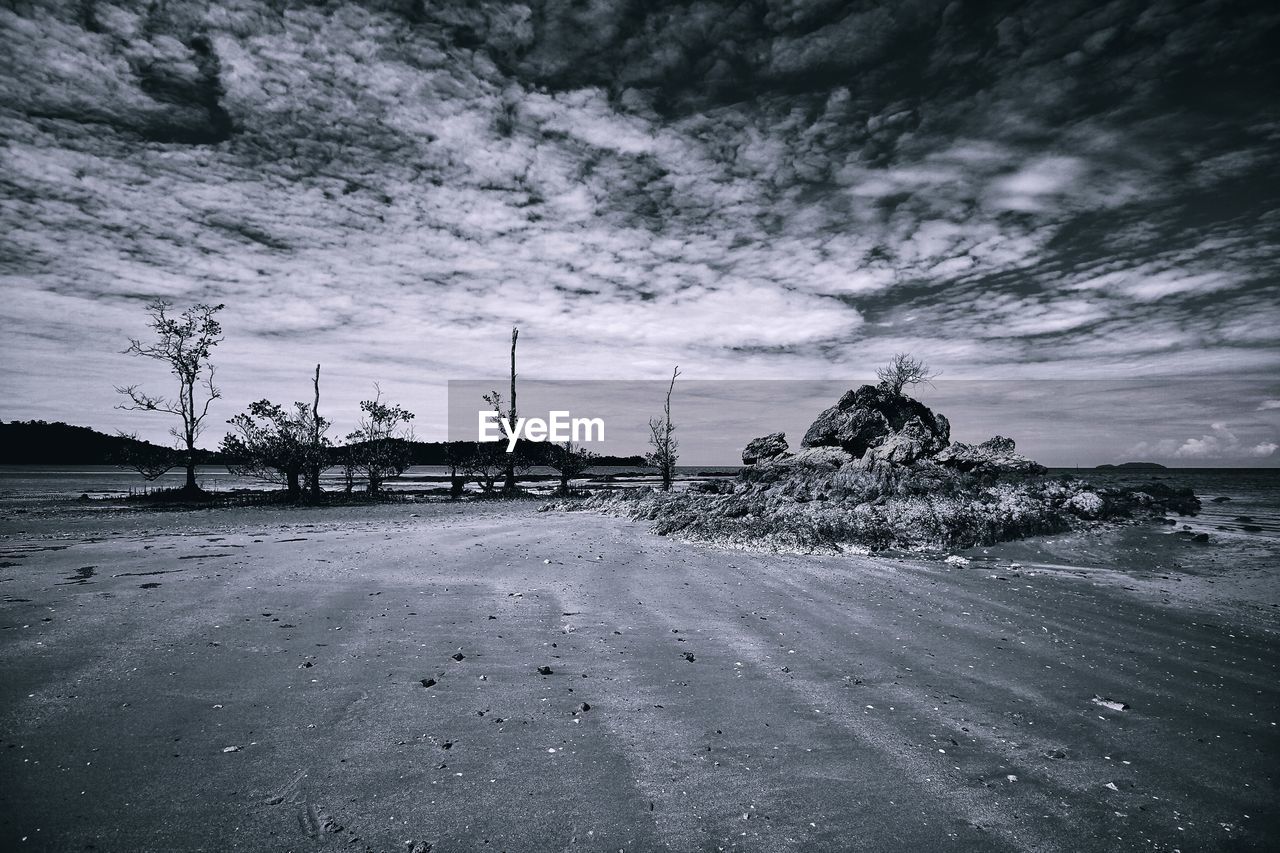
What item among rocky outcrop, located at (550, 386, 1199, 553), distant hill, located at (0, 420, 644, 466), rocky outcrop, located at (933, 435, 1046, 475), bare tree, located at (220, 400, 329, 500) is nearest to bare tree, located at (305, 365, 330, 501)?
bare tree, located at (220, 400, 329, 500)

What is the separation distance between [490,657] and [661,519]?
27.5ft

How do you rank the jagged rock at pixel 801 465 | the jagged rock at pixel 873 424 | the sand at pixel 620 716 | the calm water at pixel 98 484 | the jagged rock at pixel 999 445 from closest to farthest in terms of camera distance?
the sand at pixel 620 716
the jagged rock at pixel 801 465
the jagged rock at pixel 873 424
the jagged rock at pixel 999 445
the calm water at pixel 98 484

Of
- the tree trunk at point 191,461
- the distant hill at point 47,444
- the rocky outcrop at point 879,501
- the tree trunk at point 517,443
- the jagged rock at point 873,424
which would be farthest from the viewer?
the distant hill at point 47,444

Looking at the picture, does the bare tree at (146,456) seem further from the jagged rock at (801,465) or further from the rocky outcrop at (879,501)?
the jagged rock at (801,465)

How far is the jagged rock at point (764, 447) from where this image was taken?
71.8 feet

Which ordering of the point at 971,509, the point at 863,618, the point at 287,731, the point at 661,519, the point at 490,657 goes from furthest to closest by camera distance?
1. the point at 661,519
2. the point at 971,509
3. the point at 863,618
4. the point at 490,657
5. the point at 287,731

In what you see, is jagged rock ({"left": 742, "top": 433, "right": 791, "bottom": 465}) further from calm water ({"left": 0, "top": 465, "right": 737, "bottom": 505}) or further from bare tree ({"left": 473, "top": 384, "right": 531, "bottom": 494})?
calm water ({"left": 0, "top": 465, "right": 737, "bottom": 505})

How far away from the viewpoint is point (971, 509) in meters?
10.4

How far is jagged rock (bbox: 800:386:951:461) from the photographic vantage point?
16422 mm

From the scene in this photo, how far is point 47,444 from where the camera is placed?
235 ft

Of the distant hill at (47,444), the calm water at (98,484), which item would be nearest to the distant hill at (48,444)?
the distant hill at (47,444)

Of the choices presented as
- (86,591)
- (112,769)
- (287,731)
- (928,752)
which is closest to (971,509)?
(928,752)

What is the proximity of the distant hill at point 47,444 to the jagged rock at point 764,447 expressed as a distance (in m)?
84.4

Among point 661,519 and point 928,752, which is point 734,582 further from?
point 661,519
